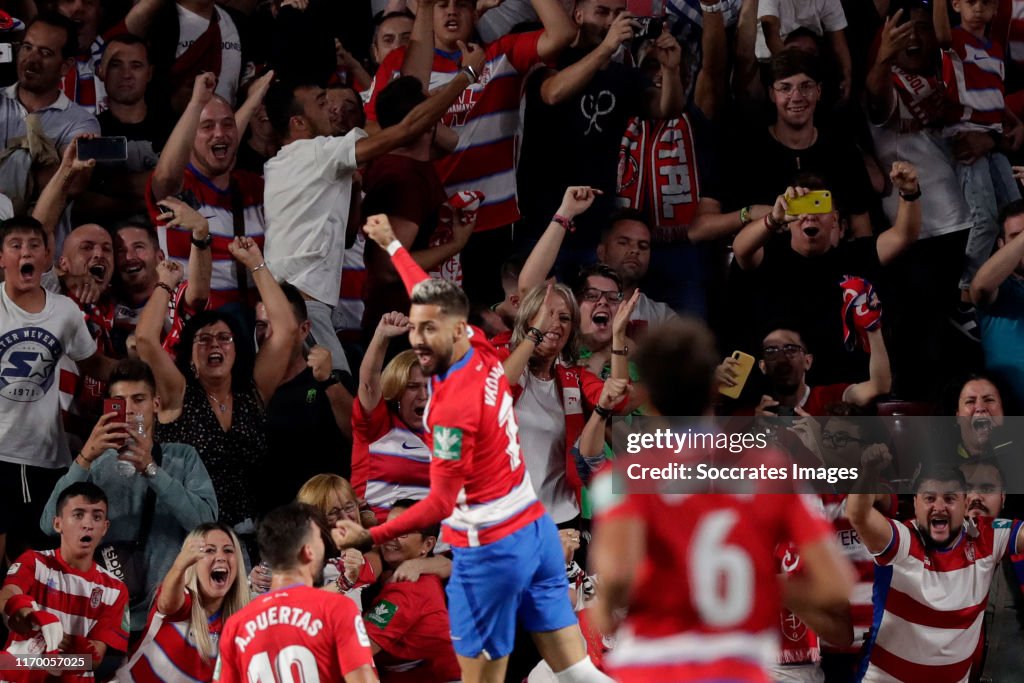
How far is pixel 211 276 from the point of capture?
25.9 ft

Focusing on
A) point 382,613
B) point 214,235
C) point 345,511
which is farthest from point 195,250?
point 382,613

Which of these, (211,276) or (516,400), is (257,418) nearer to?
(211,276)

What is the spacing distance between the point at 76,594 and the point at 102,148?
2.45 m

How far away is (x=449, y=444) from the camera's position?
5562 mm

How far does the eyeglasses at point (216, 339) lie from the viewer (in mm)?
7543

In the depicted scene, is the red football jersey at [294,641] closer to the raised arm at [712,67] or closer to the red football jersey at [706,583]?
the red football jersey at [706,583]

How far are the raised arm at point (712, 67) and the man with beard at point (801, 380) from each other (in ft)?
5.47

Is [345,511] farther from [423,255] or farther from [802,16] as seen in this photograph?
[802,16]

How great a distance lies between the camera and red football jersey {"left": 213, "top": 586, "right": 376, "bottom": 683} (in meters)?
5.30

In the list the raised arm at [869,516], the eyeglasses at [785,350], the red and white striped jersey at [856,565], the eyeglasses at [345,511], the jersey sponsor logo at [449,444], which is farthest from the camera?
the eyeglasses at [785,350]

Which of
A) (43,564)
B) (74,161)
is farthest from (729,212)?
(43,564)

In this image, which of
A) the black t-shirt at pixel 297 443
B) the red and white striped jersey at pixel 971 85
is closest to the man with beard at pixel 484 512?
the black t-shirt at pixel 297 443

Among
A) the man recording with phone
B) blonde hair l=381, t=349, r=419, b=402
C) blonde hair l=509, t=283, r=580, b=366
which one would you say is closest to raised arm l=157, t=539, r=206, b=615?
the man recording with phone

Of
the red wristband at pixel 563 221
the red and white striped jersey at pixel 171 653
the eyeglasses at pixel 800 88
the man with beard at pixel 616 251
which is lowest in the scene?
the red and white striped jersey at pixel 171 653
